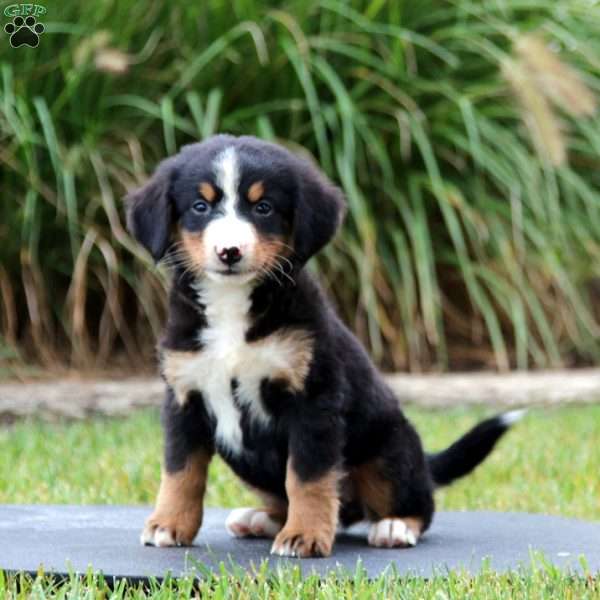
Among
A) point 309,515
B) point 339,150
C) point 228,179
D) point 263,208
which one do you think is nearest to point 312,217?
point 263,208

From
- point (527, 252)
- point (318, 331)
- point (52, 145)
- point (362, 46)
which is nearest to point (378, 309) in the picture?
point (527, 252)

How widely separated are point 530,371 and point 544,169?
1366mm

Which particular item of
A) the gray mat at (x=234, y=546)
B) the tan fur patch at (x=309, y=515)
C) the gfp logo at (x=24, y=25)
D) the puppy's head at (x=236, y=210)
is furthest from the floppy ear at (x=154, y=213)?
the gfp logo at (x=24, y=25)

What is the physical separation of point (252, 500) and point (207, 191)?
75.3 inches

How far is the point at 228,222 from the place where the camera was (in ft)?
11.0

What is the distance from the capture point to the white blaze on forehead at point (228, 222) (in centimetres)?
328

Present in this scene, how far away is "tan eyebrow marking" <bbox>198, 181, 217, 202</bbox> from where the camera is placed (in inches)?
134

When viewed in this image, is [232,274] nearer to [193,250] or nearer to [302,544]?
[193,250]

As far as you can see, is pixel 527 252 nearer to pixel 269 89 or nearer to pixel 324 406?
pixel 269 89

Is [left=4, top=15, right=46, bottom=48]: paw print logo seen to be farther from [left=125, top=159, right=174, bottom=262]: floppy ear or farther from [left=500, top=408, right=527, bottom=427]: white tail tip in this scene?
[left=500, top=408, right=527, bottom=427]: white tail tip

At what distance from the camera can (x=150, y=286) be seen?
25.2ft

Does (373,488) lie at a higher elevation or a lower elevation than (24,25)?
lower

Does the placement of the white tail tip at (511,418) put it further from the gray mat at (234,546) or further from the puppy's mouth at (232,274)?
the puppy's mouth at (232,274)

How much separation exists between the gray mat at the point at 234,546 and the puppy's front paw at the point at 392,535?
4 centimetres
